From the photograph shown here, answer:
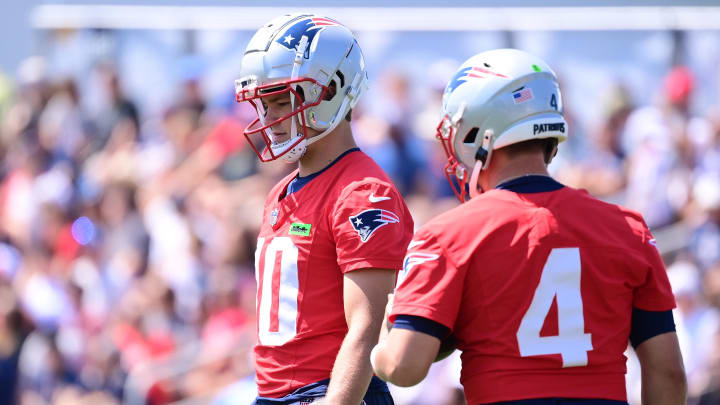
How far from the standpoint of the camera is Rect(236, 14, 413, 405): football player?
330 centimetres

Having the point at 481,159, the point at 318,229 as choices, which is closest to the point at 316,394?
the point at 318,229

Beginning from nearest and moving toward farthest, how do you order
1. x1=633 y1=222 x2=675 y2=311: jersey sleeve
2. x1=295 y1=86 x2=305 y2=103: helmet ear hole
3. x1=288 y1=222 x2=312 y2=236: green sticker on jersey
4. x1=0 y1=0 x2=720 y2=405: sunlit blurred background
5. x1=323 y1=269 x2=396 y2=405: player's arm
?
x1=633 y1=222 x2=675 y2=311: jersey sleeve
x1=323 y1=269 x2=396 y2=405: player's arm
x1=288 y1=222 x2=312 y2=236: green sticker on jersey
x1=295 y1=86 x2=305 y2=103: helmet ear hole
x1=0 y1=0 x2=720 y2=405: sunlit blurred background

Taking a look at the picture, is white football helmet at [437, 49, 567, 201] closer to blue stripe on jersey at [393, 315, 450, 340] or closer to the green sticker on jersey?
blue stripe on jersey at [393, 315, 450, 340]

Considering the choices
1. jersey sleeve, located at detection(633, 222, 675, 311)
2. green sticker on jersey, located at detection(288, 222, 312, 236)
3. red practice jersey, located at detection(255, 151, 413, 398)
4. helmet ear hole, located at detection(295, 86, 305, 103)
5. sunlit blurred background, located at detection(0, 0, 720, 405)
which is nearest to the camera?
jersey sleeve, located at detection(633, 222, 675, 311)

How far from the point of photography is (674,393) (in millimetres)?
2955

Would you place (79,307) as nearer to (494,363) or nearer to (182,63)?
(182,63)

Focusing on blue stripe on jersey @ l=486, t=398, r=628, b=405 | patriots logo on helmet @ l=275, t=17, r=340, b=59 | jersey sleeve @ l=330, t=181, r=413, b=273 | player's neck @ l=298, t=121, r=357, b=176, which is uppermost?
patriots logo on helmet @ l=275, t=17, r=340, b=59

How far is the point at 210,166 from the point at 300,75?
22.0ft

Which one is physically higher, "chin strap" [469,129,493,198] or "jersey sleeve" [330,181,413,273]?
"chin strap" [469,129,493,198]

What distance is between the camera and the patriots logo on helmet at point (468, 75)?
9.98 feet

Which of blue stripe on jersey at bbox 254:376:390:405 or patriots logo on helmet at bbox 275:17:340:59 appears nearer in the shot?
blue stripe on jersey at bbox 254:376:390:405

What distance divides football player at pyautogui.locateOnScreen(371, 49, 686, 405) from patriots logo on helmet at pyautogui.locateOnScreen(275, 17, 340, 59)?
850 millimetres

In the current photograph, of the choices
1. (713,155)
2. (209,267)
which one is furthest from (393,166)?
(713,155)

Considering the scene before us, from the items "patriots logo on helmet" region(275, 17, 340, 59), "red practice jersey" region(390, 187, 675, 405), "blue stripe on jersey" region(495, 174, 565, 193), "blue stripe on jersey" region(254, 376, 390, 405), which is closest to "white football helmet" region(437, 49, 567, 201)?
"blue stripe on jersey" region(495, 174, 565, 193)
